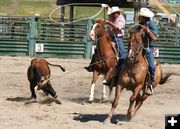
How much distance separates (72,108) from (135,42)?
Answer: 2734 millimetres

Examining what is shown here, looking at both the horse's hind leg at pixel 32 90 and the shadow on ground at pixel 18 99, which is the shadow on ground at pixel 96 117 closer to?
the horse's hind leg at pixel 32 90

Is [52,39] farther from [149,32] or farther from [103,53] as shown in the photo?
[149,32]

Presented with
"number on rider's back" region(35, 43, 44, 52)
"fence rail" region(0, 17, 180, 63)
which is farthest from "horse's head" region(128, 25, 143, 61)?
"number on rider's back" region(35, 43, 44, 52)

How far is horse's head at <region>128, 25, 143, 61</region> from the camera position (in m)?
8.73

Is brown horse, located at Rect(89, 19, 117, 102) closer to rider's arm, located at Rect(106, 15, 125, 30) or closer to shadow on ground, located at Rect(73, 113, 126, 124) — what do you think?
rider's arm, located at Rect(106, 15, 125, 30)

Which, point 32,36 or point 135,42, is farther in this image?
point 32,36

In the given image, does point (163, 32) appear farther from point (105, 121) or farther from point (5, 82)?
point (105, 121)

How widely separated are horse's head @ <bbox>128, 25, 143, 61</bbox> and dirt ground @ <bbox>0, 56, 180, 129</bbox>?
1.23 metres

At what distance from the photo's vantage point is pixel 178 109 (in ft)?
37.3

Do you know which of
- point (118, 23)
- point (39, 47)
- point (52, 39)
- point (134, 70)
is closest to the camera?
point (134, 70)

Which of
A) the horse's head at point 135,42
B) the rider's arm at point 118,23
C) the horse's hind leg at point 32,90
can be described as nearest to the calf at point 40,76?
the horse's hind leg at point 32,90

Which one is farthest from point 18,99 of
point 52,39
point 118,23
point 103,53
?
point 52,39

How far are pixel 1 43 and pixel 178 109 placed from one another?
40.7ft

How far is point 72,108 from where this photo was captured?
10914 millimetres
